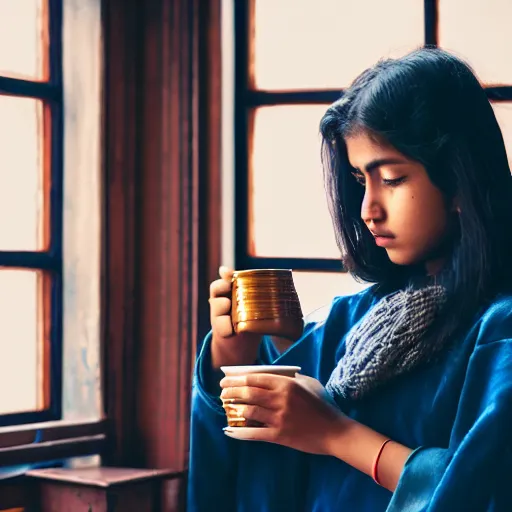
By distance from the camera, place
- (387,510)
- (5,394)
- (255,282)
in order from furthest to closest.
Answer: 1. (5,394)
2. (255,282)
3. (387,510)

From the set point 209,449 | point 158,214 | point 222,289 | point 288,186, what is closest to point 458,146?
point 222,289

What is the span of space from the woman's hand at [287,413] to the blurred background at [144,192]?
792mm

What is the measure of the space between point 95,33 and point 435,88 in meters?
1.13

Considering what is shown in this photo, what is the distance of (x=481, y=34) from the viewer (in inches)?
80.6

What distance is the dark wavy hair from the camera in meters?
1.37

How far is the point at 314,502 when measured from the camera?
4.99 ft

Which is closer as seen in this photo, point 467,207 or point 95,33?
point 467,207

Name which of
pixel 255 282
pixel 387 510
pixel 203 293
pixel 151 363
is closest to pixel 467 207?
pixel 255 282

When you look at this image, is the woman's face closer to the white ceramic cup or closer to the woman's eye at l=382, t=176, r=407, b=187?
the woman's eye at l=382, t=176, r=407, b=187

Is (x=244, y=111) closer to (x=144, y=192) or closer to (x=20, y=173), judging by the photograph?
(x=144, y=192)

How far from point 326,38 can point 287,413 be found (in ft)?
3.61

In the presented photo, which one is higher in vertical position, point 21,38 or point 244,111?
point 21,38

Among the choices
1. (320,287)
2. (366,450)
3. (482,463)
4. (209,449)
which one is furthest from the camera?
(320,287)

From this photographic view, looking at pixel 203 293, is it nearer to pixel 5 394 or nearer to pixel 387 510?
pixel 5 394
